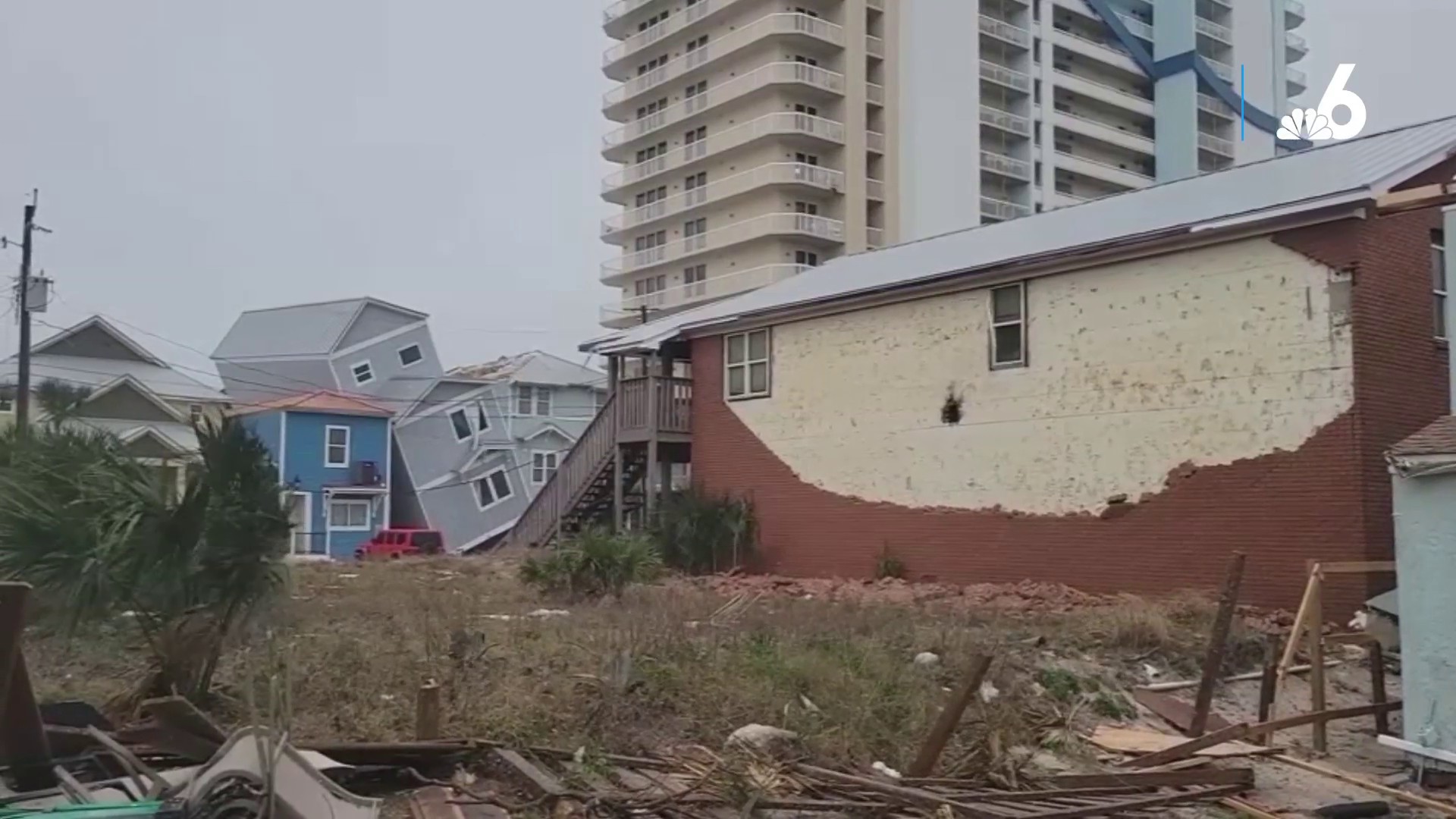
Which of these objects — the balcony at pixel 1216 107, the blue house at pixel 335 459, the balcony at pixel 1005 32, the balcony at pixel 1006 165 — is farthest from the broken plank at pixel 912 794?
the balcony at pixel 1216 107

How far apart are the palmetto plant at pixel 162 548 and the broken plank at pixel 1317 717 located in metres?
7.54

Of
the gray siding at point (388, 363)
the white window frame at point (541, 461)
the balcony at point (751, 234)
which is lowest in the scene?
the white window frame at point (541, 461)

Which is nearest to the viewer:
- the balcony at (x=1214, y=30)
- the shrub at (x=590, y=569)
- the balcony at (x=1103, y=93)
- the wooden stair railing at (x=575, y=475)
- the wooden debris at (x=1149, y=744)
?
the wooden debris at (x=1149, y=744)

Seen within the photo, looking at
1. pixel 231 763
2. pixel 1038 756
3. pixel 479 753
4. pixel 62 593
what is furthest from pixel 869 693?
pixel 62 593

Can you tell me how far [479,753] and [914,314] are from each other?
13378mm

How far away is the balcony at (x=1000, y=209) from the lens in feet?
221

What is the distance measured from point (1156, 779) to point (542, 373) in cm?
4542

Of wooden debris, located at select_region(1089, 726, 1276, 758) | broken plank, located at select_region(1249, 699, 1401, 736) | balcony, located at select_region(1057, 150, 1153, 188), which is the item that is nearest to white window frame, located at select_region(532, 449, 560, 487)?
balcony, located at select_region(1057, 150, 1153, 188)

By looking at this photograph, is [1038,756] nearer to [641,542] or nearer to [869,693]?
[869,693]

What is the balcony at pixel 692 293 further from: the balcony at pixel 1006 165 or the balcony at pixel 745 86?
the balcony at pixel 1006 165

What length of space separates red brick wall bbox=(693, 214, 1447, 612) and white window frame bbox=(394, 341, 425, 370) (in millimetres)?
37492

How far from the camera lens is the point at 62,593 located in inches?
356

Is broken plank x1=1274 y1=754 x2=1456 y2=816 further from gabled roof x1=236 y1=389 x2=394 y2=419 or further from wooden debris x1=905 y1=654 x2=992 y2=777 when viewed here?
gabled roof x1=236 y1=389 x2=394 y2=419

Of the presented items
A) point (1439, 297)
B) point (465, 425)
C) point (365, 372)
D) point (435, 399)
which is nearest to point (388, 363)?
point (365, 372)
